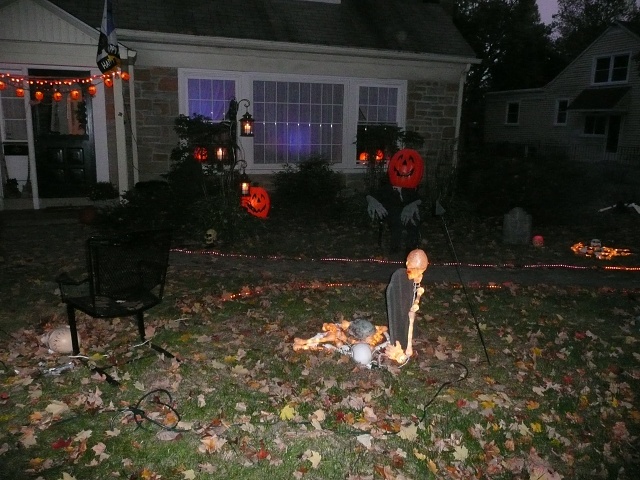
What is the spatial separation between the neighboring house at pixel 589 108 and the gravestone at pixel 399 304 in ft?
83.1

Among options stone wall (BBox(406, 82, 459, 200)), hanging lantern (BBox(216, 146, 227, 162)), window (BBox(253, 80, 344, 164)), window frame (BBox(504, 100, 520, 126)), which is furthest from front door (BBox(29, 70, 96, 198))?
window frame (BBox(504, 100, 520, 126))

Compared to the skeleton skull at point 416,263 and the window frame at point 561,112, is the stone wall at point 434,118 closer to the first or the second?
the skeleton skull at point 416,263

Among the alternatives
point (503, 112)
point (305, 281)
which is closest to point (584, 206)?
point (305, 281)

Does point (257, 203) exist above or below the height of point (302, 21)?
below

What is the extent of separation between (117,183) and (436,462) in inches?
352

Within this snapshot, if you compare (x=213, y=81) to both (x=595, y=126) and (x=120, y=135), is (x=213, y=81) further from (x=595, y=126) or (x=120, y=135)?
(x=595, y=126)

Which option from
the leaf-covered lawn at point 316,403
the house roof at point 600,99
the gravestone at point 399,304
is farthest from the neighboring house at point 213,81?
the house roof at point 600,99

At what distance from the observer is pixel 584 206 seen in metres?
11.6

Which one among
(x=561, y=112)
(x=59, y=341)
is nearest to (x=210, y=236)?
(x=59, y=341)

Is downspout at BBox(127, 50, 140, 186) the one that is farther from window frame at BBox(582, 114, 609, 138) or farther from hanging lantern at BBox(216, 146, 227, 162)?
window frame at BBox(582, 114, 609, 138)

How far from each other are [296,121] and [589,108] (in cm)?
2159

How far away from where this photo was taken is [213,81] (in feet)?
37.6

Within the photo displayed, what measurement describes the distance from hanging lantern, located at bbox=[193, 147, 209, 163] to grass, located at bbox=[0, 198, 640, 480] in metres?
3.43

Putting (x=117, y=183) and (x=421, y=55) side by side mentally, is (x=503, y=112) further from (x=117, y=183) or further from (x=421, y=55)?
(x=117, y=183)
